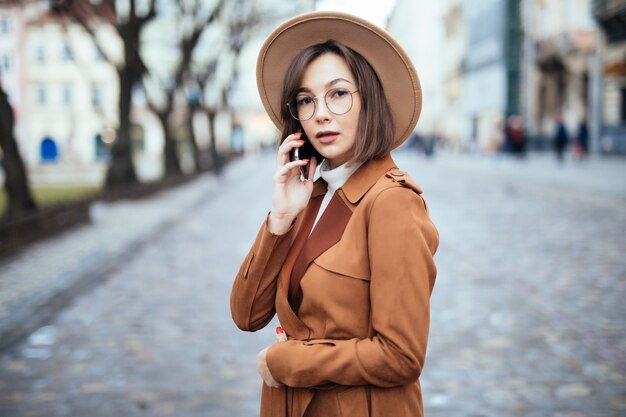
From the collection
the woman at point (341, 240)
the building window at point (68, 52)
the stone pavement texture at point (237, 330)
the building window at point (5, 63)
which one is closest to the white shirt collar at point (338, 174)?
the woman at point (341, 240)

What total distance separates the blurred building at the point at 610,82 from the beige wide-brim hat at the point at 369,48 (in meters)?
30.6

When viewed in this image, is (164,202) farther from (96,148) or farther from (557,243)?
(96,148)

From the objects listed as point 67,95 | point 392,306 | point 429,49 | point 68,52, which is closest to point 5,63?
point 68,52

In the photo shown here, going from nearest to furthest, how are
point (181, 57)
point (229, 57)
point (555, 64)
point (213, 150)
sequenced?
point (181, 57) < point (213, 150) < point (229, 57) < point (555, 64)

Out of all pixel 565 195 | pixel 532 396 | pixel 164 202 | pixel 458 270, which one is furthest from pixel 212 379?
pixel 164 202

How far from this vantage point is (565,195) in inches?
680

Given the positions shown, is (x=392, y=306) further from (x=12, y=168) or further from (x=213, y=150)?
(x=213, y=150)

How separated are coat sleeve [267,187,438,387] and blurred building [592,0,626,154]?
101ft

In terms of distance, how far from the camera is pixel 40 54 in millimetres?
47000

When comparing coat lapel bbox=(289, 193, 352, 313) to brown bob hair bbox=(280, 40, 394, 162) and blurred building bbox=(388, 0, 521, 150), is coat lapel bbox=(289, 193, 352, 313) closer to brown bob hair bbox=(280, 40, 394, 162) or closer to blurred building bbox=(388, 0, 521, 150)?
brown bob hair bbox=(280, 40, 394, 162)

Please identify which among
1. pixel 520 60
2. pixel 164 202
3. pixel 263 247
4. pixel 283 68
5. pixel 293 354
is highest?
pixel 520 60

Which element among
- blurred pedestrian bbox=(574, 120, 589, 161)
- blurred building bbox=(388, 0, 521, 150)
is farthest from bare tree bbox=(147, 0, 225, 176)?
blurred building bbox=(388, 0, 521, 150)

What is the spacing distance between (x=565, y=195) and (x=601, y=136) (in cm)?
1687

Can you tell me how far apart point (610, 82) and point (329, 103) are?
33.3 metres
